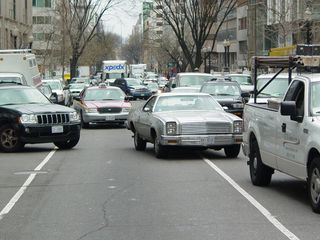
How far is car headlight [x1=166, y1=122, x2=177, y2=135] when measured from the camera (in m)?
Answer: 14.1

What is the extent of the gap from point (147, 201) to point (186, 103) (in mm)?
6454

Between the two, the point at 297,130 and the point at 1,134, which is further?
the point at 1,134

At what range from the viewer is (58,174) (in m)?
12.6

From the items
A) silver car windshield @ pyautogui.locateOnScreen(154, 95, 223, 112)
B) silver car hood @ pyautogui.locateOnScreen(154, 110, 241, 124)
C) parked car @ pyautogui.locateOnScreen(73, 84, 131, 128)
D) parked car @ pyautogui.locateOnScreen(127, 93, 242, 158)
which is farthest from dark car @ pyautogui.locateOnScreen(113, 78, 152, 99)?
silver car hood @ pyautogui.locateOnScreen(154, 110, 241, 124)

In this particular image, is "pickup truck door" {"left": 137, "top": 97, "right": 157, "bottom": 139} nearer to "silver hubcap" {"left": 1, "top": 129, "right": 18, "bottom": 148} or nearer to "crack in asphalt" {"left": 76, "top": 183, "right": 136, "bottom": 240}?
"silver hubcap" {"left": 1, "top": 129, "right": 18, "bottom": 148}

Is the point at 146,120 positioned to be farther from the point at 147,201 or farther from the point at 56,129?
the point at 147,201

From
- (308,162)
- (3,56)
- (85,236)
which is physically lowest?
(85,236)

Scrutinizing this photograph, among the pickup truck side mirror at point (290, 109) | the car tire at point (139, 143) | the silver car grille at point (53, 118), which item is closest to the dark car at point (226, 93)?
the car tire at point (139, 143)

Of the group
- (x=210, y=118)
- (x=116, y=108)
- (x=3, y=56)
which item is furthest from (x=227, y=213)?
(x=3, y=56)

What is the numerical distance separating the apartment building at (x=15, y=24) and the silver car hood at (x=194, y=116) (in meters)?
44.0

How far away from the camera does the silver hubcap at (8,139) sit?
16.5 meters

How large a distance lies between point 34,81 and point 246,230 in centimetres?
2158

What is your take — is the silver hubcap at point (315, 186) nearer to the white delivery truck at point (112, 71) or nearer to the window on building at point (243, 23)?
the white delivery truck at point (112, 71)

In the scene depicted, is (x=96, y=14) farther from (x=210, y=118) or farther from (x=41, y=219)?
(x=41, y=219)
